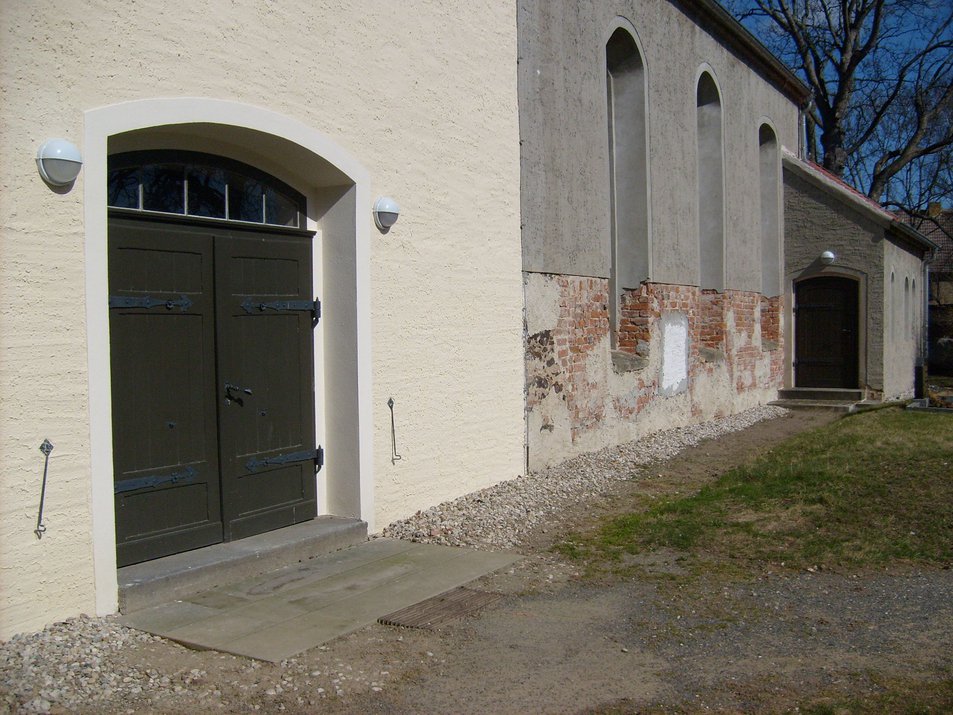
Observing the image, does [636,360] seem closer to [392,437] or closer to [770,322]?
[392,437]

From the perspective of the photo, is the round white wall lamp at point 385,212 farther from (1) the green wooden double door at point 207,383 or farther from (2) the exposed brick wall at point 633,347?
(2) the exposed brick wall at point 633,347

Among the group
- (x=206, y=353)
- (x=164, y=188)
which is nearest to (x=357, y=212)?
(x=164, y=188)

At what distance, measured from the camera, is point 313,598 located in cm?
542

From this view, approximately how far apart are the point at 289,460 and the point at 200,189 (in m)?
1.96

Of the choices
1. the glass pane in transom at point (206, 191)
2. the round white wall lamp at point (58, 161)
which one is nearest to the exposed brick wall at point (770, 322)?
the glass pane in transom at point (206, 191)

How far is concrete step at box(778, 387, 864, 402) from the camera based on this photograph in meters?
16.7

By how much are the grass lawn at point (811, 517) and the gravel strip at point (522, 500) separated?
575 mm

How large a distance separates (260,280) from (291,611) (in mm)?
2293

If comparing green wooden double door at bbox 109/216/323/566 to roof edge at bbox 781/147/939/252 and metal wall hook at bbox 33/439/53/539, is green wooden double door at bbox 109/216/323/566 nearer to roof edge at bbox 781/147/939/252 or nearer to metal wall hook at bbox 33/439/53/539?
metal wall hook at bbox 33/439/53/539

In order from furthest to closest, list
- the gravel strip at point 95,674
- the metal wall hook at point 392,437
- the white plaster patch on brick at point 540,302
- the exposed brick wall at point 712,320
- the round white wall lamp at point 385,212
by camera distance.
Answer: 1. the exposed brick wall at point 712,320
2. the white plaster patch on brick at point 540,302
3. the metal wall hook at point 392,437
4. the round white wall lamp at point 385,212
5. the gravel strip at point 95,674

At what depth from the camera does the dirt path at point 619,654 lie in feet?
13.3

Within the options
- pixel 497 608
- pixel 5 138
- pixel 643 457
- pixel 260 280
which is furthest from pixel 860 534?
pixel 5 138

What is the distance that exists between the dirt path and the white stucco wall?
1.21 metres

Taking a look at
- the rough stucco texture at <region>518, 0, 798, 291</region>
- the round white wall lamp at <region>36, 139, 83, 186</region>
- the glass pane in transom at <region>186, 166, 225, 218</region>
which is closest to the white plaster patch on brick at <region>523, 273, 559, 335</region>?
the rough stucco texture at <region>518, 0, 798, 291</region>
